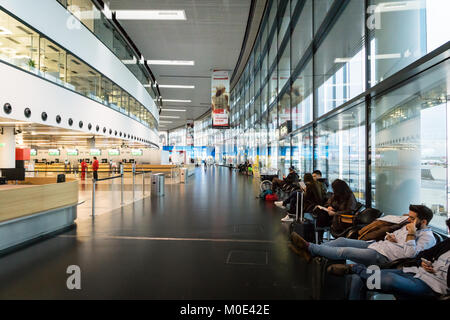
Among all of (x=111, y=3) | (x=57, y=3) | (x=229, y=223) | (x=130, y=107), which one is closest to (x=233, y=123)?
(x=130, y=107)

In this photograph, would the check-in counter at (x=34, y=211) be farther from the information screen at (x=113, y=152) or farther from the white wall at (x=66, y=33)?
the information screen at (x=113, y=152)

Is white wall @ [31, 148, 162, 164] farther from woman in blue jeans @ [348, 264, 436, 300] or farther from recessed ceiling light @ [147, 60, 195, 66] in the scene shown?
woman in blue jeans @ [348, 264, 436, 300]

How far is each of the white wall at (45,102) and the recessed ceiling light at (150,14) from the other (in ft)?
18.5

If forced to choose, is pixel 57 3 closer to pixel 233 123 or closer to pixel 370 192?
pixel 370 192

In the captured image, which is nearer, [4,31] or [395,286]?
[395,286]

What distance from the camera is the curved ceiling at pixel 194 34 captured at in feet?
52.4

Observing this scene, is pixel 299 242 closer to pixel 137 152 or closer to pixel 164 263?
pixel 164 263

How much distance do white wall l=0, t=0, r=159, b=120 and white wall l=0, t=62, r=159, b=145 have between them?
189cm

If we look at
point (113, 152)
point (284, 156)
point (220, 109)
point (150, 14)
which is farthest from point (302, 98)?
point (113, 152)

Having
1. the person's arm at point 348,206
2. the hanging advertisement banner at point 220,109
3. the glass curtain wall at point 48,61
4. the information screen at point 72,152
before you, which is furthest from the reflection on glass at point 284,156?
the information screen at point 72,152

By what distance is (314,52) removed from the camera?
362 inches

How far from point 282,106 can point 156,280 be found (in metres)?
12.5

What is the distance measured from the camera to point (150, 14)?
1653 centimetres

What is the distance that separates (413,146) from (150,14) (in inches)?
663
